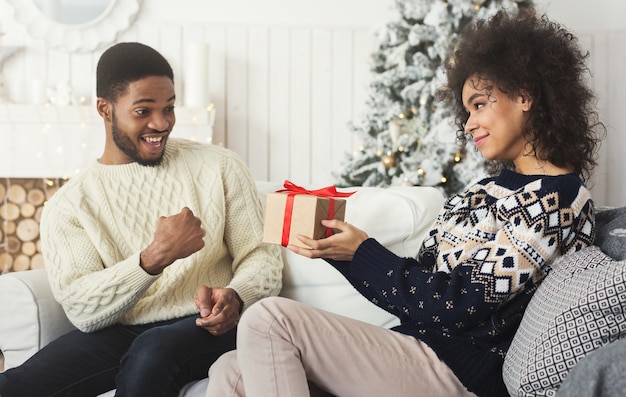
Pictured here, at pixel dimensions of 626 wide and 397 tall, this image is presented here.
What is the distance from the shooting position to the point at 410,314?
144cm

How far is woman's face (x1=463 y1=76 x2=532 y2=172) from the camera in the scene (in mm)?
1526

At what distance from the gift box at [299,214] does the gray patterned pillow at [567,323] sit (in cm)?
44

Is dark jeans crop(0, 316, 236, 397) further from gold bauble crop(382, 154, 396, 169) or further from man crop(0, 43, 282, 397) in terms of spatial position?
gold bauble crop(382, 154, 396, 169)

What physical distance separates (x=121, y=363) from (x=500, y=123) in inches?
38.4

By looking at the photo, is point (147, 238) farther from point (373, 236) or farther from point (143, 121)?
point (373, 236)

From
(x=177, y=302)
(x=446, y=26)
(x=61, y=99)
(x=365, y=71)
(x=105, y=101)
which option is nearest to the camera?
(x=177, y=302)

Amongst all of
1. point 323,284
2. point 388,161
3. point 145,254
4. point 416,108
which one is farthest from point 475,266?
point 416,108

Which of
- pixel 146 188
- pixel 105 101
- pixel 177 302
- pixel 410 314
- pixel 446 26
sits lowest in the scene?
pixel 177 302

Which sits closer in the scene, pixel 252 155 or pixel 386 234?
pixel 386 234

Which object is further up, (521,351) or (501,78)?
(501,78)

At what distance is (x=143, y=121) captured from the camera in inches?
77.5

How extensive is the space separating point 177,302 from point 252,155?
232 cm

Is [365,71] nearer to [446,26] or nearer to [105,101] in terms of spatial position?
[446,26]

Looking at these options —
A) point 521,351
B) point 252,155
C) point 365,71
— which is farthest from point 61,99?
point 521,351
